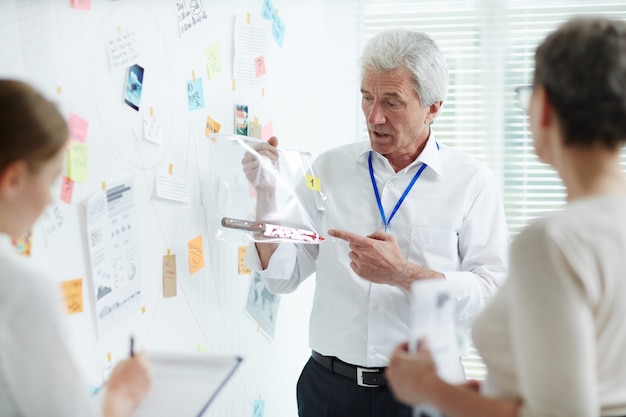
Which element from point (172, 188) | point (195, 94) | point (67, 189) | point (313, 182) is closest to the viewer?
point (67, 189)

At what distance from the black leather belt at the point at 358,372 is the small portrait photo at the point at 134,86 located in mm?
998

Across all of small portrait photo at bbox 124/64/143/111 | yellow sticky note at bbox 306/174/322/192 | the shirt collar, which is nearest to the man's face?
the shirt collar

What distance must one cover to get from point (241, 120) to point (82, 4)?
91 cm

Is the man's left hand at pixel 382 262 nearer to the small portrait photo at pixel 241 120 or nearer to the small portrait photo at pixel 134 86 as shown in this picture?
the small portrait photo at pixel 241 120

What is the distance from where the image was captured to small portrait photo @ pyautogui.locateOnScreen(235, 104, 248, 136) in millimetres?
2328

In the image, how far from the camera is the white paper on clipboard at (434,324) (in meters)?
1.24

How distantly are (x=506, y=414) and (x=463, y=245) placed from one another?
3.77 ft

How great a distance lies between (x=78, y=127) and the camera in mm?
1484

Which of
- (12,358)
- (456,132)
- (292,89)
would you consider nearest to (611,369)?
(12,358)

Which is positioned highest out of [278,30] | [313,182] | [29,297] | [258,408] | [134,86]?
[278,30]

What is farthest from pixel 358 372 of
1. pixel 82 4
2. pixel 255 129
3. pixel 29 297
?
pixel 29 297

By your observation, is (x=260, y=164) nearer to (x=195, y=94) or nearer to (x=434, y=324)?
(x=195, y=94)

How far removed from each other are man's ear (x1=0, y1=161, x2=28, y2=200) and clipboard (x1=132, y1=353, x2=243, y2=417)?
42cm

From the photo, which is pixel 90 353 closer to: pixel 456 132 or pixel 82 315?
pixel 82 315
